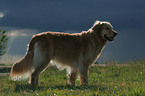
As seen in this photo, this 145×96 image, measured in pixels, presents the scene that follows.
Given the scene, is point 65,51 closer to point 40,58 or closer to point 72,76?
point 40,58

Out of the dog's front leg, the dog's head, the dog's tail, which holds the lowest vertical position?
the dog's front leg

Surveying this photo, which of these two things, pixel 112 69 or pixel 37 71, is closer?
pixel 37 71

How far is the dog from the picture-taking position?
6520 millimetres

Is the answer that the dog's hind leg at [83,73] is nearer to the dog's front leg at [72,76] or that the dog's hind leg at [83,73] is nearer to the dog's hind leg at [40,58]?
the dog's front leg at [72,76]

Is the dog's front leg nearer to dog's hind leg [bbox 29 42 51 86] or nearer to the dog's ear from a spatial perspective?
dog's hind leg [bbox 29 42 51 86]

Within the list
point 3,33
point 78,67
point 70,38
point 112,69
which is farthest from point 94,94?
point 3,33

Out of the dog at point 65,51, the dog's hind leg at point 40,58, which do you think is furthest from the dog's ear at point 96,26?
the dog's hind leg at point 40,58

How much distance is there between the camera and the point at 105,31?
688 centimetres

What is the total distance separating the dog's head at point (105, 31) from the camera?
6.87 m

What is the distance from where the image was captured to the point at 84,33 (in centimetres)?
715

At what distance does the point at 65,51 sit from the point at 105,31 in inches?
57.2

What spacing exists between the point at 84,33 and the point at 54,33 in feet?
3.45

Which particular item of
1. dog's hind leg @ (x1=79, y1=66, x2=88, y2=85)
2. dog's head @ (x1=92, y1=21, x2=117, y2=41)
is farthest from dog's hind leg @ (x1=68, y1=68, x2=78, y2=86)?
dog's head @ (x1=92, y1=21, x2=117, y2=41)

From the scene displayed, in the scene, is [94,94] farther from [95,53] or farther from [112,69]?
[112,69]
